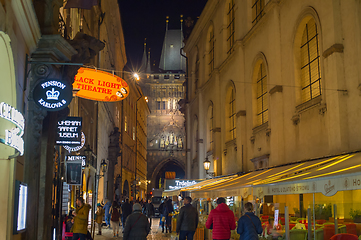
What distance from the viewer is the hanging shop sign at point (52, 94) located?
379 inches

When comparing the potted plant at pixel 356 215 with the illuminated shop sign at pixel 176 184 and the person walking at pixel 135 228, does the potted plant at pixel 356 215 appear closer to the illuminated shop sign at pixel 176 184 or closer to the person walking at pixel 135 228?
the person walking at pixel 135 228

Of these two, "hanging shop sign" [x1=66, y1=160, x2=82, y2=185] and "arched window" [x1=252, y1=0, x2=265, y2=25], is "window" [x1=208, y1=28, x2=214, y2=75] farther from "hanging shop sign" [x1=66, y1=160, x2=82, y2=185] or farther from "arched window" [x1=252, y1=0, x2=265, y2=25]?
"hanging shop sign" [x1=66, y1=160, x2=82, y2=185]

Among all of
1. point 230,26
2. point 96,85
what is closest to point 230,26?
point 230,26

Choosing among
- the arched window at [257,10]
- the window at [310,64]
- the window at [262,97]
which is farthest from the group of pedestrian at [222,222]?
the arched window at [257,10]

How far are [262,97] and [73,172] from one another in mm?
8502

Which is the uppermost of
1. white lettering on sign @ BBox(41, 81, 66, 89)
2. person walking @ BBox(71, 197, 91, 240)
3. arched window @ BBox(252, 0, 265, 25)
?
arched window @ BBox(252, 0, 265, 25)

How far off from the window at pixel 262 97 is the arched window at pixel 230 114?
13.0ft

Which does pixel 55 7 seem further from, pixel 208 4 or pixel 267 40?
pixel 208 4

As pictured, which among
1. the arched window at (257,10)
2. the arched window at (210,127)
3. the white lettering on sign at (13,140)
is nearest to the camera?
the white lettering on sign at (13,140)

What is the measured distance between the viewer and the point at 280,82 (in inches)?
610

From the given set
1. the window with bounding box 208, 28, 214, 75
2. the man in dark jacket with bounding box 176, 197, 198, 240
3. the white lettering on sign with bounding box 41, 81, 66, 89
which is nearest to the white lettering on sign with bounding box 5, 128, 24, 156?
the white lettering on sign with bounding box 41, 81, 66, 89

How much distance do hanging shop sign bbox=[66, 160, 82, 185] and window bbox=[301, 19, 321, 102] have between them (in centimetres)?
784

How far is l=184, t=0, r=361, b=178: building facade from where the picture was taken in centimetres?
1109

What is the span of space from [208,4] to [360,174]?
22.6 meters
